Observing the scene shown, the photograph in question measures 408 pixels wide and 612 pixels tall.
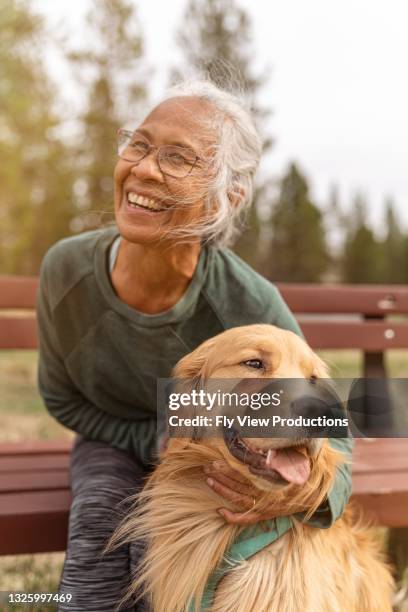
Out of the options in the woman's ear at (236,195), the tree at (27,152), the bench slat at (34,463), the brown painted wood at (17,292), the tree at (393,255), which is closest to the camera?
the woman's ear at (236,195)

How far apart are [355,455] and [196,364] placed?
1.04 metres

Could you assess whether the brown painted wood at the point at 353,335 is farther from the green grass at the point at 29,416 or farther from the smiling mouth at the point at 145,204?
the smiling mouth at the point at 145,204

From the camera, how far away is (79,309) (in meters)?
1.82

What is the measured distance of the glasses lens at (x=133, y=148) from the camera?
5.26 feet

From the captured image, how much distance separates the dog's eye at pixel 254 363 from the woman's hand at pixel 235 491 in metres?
0.22

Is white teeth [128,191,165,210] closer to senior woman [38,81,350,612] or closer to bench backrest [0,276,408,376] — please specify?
senior woman [38,81,350,612]

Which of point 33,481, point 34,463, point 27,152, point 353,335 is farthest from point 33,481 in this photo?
point 27,152

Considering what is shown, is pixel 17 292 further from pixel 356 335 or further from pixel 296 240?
pixel 296 240

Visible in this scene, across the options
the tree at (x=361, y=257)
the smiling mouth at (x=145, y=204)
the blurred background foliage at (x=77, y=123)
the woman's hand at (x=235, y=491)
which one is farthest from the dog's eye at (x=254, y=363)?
the tree at (x=361, y=257)

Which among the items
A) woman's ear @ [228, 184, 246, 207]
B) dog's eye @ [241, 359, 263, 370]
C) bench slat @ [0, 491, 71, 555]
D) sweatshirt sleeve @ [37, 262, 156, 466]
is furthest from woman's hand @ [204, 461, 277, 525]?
woman's ear @ [228, 184, 246, 207]

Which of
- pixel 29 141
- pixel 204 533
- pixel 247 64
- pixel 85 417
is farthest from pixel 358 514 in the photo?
pixel 247 64

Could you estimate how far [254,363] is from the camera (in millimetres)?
1353

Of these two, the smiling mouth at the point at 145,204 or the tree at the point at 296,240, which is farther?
the tree at the point at 296,240

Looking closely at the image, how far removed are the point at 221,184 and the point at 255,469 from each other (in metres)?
0.69
